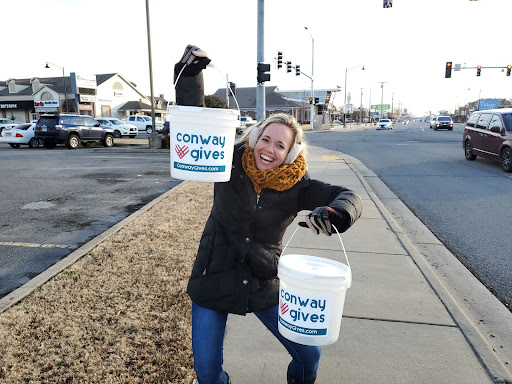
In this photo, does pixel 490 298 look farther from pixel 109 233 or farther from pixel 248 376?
pixel 109 233

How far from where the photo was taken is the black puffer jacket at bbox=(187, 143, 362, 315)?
2.07 meters

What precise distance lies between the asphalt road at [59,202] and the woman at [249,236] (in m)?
2.69

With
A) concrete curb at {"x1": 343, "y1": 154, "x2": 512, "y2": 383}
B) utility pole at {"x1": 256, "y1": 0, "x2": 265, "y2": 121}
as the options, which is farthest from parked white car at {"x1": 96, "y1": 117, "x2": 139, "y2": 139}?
concrete curb at {"x1": 343, "y1": 154, "x2": 512, "y2": 383}

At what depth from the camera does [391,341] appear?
9.65ft

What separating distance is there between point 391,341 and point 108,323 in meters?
2.19

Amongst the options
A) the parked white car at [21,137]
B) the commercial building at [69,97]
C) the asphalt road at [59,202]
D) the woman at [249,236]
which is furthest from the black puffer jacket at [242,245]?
the commercial building at [69,97]

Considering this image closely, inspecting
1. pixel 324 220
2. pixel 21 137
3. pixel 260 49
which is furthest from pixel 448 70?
pixel 324 220

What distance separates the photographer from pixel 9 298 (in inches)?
134

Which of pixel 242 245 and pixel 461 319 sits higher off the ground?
pixel 242 245

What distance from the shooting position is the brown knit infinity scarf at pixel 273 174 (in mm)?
2078

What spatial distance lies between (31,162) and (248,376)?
14.4m

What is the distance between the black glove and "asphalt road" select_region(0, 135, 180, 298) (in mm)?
3362

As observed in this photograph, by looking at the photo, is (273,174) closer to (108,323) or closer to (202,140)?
(202,140)

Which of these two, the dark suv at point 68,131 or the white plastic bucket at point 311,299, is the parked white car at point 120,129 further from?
the white plastic bucket at point 311,299
